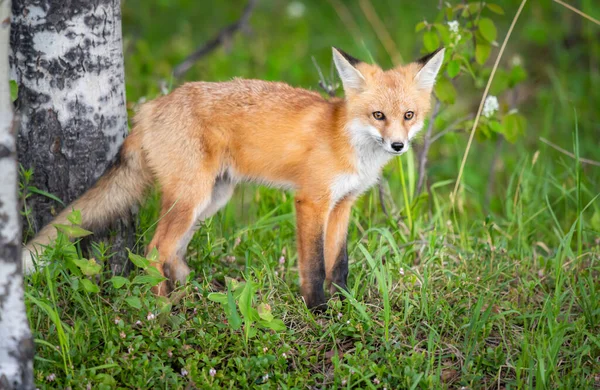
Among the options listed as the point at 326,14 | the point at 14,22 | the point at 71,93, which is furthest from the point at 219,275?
the point at 326,14

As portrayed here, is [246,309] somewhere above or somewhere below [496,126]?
below

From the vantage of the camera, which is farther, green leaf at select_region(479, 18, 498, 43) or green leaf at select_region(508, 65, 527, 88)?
green leaf at select_region(508, 65, 527, 88)

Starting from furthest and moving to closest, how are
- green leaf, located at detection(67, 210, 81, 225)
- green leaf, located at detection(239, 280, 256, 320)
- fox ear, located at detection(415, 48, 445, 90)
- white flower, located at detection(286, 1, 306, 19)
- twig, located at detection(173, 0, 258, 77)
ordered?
white flower, located at detection(286, 1, 306, 19), twig, located at detection(173, 0, 258, 77), fox ear, located at detection(415, 48, 445, 90), green leaf, located at detection(67, 210, 81, 225), green leaf, located at detection(239, 280, 256, 320)

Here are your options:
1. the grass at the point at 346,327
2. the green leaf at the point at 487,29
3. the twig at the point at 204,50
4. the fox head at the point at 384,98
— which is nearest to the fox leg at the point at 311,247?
the grass at the point at 346,327

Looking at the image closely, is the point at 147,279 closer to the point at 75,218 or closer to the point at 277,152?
the point at 75,218

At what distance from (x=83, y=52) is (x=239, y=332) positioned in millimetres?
1697

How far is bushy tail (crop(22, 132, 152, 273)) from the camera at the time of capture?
360 cm

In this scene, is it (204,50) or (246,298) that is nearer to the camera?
(246,298)

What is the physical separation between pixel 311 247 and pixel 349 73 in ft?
3.38

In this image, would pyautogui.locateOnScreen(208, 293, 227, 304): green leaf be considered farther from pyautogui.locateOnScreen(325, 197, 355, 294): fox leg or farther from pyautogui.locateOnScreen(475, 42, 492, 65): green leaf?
pyautogui.locateOnScreen(475, 42, 492, 65): green leaf

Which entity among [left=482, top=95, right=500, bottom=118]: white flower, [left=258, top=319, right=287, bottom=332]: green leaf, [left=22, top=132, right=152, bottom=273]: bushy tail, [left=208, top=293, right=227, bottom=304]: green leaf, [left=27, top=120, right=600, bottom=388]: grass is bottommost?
[left=27, top=120, right=600, bottom=388]: grass

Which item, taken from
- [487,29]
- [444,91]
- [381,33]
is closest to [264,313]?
[444,91]

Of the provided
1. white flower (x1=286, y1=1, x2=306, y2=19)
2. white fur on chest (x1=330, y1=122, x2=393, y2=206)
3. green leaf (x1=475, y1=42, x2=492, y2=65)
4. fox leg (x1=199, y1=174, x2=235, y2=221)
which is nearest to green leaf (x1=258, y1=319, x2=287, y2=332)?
white fur on chest (x1=330, y1=122, x2=393, y2=206)

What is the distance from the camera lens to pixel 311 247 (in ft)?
12.7
